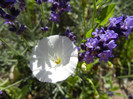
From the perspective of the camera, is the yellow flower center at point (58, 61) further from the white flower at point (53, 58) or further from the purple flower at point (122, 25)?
the purple flower at point (122, 25)

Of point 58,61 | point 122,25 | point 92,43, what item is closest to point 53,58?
point 58,61

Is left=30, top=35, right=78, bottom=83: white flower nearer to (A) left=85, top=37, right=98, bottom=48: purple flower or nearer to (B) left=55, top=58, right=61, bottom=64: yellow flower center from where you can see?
(B) left=55, top=58, right=61, bottom=64: yellow flower center

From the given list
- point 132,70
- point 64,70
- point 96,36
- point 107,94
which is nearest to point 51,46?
point 64,70

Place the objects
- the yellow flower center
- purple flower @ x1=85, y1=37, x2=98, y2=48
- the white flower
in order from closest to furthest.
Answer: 1. purple flower @ x1=85, y1=37, x2=98, y2=48
2. the white flower
3. the yellow flower center

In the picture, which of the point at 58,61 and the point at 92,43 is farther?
the point at 58,61

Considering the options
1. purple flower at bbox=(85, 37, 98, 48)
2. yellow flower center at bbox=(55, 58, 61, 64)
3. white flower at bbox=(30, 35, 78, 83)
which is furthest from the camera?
yellow flower center at bbox=(55, 58, 61, 64)

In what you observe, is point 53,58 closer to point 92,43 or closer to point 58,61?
point 58,61

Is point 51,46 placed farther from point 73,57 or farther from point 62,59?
point 73,57

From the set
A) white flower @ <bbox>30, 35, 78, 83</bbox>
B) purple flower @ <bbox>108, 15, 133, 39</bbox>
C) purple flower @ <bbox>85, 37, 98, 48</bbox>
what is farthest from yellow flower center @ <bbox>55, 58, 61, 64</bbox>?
purple flower @ <bbox>108, 15, 133, 39</bbox>

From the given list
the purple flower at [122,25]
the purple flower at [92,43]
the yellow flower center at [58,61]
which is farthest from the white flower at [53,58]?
the purple flower at [122,25]
